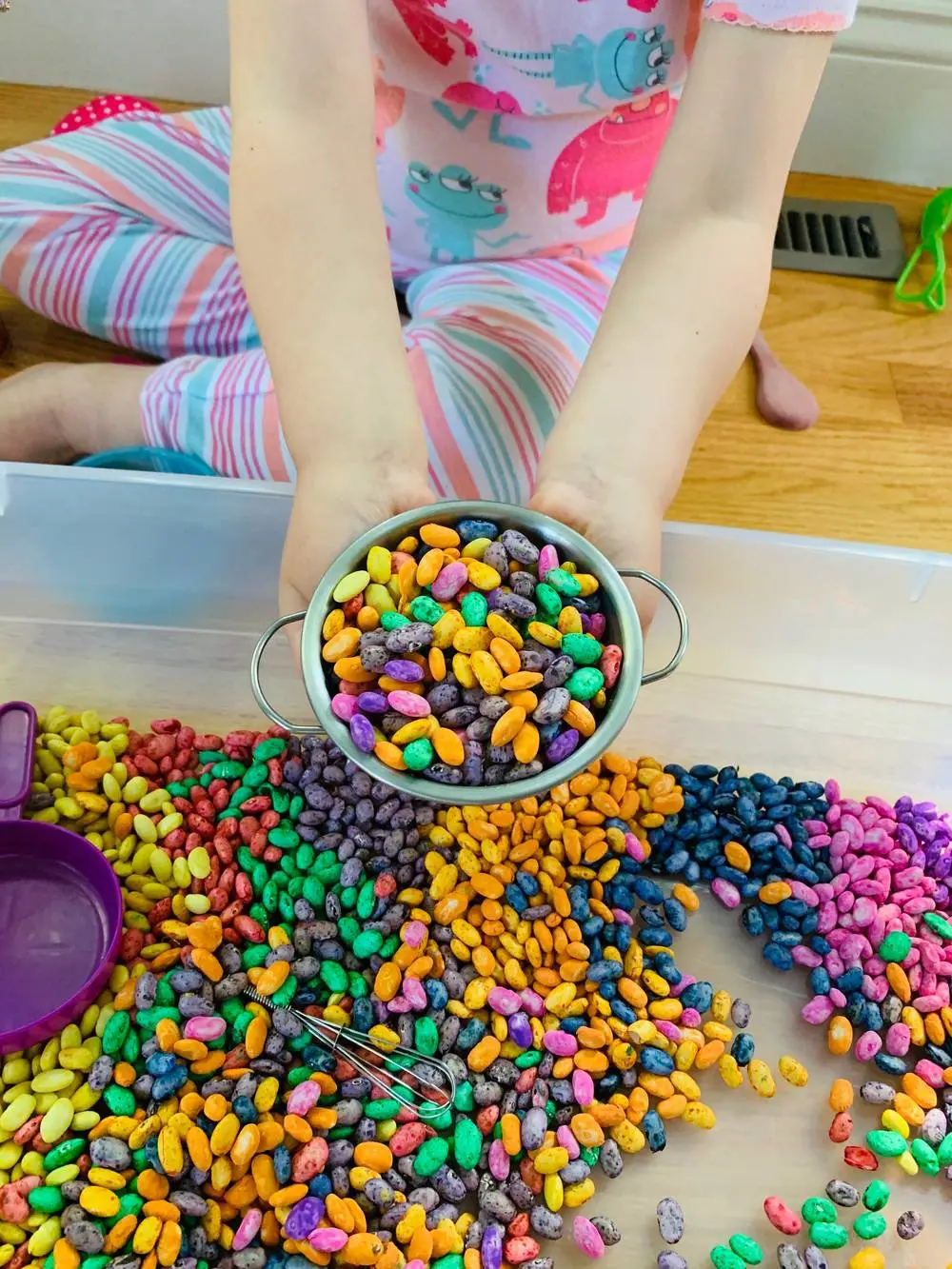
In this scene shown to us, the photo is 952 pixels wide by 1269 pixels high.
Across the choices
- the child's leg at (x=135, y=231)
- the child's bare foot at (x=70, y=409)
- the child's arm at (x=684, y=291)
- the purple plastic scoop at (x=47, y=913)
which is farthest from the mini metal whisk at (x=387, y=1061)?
the child's leg at (x=135, y=231)

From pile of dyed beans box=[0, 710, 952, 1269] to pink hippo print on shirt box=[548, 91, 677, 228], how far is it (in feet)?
1.57

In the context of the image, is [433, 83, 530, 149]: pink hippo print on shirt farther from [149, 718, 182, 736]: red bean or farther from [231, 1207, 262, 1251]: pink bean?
[231, 1207, 262, 1251]: pink bean

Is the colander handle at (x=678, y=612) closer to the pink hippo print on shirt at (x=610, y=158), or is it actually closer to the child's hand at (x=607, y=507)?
the child's hand at (x=607, y=507)

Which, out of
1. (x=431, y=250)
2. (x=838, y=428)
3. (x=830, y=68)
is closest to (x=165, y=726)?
(x=431, y=250)

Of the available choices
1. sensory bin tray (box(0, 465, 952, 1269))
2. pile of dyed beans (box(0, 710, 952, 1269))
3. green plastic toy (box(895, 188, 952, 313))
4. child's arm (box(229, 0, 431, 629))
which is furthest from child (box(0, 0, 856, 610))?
green plastic toy (box(895, 188, 952, 313))

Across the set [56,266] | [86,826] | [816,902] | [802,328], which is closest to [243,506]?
[86,826]

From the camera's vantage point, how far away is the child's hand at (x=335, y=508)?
2.16ft

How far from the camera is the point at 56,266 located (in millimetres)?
1054

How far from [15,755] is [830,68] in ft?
3.93

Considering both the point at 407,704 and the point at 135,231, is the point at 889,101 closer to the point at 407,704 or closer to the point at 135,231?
the point at 135,231

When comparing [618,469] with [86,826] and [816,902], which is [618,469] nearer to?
[816,902]

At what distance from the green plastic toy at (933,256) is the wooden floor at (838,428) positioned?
2 centimetres

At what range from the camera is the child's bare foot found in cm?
98

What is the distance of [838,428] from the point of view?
3.94 ft
